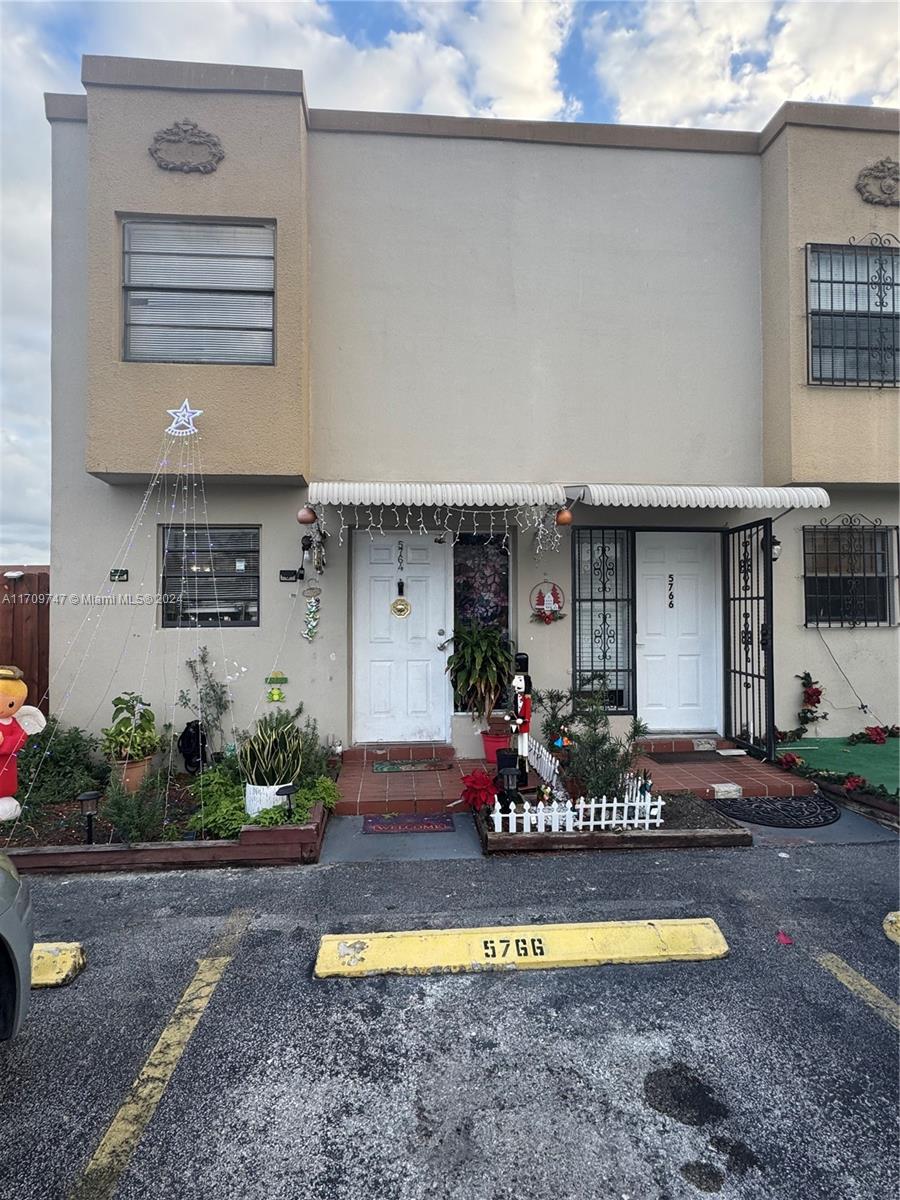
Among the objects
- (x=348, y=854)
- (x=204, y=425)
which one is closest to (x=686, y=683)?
(x=348, y=854)

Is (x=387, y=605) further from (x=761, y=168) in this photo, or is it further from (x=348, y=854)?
(x=761, y=168)

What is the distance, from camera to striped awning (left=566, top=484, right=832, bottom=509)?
239 inches

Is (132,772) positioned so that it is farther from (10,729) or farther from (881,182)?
(881,182)

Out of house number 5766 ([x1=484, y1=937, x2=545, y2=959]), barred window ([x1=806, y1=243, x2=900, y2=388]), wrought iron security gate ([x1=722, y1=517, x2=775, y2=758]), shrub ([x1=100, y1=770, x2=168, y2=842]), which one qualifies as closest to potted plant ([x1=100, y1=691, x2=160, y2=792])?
shrub ([x1=100, y1=770, x2=168, y2=842])

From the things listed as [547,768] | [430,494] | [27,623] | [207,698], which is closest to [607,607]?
[547,768]

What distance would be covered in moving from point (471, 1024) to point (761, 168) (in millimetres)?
9041

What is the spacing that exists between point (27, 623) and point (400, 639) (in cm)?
425

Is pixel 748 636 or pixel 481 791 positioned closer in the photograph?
pixel 481 791

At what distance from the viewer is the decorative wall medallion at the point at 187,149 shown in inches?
234

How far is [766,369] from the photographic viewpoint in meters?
7.09

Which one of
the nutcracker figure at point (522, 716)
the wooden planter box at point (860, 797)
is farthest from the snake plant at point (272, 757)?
the wooden planter box at point (860, 797)

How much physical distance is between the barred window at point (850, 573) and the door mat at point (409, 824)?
5.20 m

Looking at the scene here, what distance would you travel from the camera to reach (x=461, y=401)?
681cm

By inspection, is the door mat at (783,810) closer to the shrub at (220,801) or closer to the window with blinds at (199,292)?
the shrub at (220,801)
